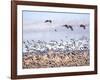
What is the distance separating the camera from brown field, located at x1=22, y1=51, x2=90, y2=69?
6.50 ft

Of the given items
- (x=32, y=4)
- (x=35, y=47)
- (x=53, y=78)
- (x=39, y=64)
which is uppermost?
(x=32, y=4)

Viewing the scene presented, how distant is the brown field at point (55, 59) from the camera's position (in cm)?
198

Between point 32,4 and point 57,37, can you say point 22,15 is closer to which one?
point 32,4

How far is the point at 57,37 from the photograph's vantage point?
2062 millimetres

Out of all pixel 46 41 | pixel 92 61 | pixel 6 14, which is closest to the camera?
pixel 6 14

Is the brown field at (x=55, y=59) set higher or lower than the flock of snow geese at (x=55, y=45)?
lower

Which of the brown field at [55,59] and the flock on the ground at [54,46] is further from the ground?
the flock on the ground at [54,46]

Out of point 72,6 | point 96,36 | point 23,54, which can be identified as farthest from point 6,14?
point 96,36

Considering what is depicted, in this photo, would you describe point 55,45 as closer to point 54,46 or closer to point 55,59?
point 54,46

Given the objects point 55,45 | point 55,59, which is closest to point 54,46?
point 55,45

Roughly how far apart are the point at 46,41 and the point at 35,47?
0.41ft

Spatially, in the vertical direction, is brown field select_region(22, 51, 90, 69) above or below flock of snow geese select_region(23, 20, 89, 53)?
below

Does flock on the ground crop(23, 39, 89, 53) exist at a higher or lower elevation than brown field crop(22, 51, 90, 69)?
higher

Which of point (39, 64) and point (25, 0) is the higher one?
point (25, 0)
